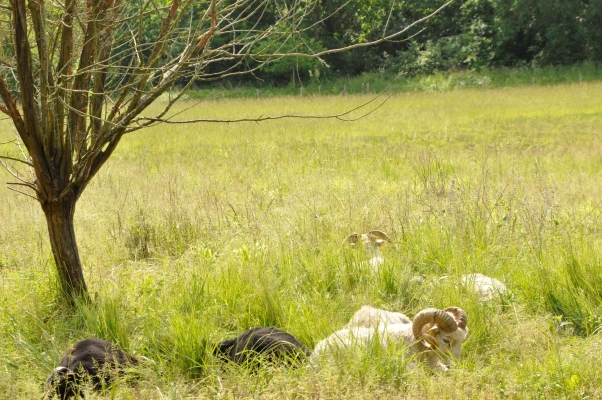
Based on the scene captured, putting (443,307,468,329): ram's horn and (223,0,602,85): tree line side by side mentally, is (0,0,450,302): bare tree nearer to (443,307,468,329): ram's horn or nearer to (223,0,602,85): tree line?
(443,307,468,329): ram's horn

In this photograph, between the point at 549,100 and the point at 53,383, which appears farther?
the point at 549,100

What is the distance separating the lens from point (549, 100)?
2473 cm

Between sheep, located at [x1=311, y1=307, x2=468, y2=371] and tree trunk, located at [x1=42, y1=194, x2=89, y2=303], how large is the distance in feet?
6.59

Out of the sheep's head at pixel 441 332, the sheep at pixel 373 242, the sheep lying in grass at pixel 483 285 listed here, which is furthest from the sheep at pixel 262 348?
the sheep at pixel 373 242

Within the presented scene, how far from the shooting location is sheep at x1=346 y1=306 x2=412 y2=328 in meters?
4.75

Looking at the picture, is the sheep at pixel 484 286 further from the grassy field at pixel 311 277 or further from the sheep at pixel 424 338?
the sheep at pixel 424 338

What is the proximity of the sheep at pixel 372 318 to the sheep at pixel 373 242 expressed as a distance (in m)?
1.07

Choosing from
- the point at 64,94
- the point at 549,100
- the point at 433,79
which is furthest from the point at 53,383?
the point at 433,79

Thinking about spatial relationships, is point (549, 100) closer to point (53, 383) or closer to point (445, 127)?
point (445, 127)

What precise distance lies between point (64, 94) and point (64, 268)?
128 cm

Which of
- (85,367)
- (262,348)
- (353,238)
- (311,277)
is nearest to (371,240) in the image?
(353,238)

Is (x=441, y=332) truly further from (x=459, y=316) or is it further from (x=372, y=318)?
(x=372, y=318)

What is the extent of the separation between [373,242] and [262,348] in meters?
2.33

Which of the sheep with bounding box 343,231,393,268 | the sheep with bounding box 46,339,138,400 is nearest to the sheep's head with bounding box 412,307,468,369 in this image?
the sheep with bounding box 343,231,393,268
